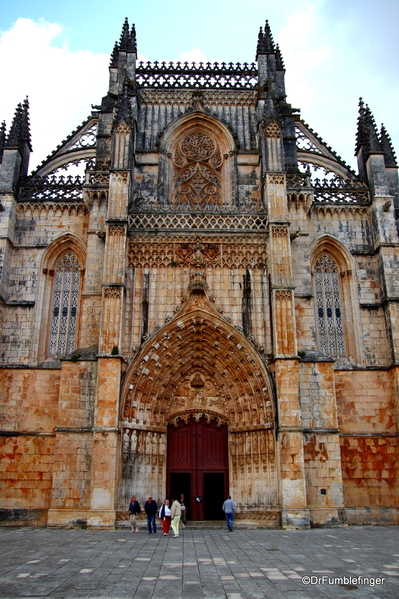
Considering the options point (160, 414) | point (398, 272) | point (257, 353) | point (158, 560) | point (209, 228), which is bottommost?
point (158, 560)

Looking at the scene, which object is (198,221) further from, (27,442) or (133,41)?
(133,41)

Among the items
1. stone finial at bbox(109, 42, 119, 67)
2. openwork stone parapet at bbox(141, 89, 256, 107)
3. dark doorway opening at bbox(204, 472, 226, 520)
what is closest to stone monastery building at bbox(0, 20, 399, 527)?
dark doorway opening at bbox(204, 472, 226, 520)

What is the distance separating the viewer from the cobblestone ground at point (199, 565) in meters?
8.67

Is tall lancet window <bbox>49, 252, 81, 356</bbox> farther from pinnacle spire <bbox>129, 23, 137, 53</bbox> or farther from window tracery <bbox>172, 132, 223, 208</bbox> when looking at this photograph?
pinnacle spire <bbox>129, 23, 137, 53</bbox>

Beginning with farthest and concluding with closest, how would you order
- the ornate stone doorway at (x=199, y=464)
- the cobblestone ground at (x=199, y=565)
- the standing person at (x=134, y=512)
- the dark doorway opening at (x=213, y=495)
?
the dark doorway opening at (x=213, y=495)
the ornate stone doorway at (x=199, y=464)
the standing person at (x=134, y=512)
the cobblestone ground at (x=199, y=565)

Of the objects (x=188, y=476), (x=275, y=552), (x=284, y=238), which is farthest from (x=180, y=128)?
(x=275, y=552)

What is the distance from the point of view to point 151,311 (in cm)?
2036

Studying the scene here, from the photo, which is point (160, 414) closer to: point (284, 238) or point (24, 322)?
point (24, 322)

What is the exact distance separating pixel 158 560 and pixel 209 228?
1325 centimetres

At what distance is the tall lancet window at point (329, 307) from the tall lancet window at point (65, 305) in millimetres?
10631

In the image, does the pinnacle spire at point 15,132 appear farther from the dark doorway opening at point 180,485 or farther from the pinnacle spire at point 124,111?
the dark doorway opening at point 180,485

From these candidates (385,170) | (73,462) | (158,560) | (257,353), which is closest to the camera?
(158,560)

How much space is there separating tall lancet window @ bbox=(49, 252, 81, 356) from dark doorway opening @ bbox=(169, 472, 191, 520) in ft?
22.2

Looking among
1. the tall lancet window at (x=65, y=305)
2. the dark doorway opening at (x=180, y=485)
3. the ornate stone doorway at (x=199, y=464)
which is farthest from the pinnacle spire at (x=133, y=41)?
the dark doorway opening at (x=180, y=485)
